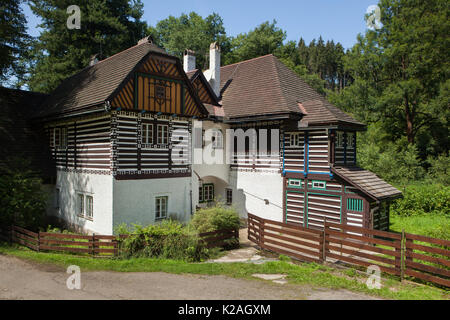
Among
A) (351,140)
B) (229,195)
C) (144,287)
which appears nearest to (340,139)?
(351,140)

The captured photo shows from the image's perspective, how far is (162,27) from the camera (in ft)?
152

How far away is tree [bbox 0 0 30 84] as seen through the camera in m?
17.6

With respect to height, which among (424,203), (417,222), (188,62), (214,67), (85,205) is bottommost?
(417,222)

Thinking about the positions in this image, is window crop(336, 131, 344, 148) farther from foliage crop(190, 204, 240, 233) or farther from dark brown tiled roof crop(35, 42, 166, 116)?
dark brown tiled roof crop(35, 42, 166, 116)

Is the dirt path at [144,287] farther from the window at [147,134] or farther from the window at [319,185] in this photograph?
the window at [319,185]

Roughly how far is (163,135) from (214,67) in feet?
25.1

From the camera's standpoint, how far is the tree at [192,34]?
40406 mm

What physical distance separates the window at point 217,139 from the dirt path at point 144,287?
415 inches

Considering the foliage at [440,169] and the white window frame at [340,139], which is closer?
the white window frame at [340,139]

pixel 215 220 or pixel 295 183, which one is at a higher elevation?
pixel 295 183

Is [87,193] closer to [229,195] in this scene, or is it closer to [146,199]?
[146,199]

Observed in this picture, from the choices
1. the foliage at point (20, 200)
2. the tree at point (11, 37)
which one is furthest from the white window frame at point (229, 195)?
the tree at point (11, 37)

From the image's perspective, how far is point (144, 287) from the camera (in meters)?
8.15
